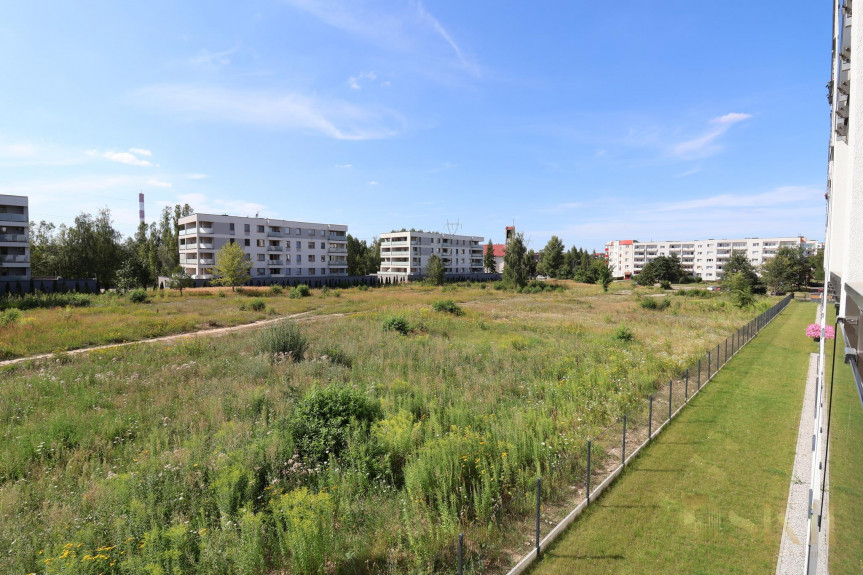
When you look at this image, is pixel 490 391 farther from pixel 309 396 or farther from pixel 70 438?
pixel 70 438

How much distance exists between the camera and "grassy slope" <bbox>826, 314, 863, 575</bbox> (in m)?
3.09

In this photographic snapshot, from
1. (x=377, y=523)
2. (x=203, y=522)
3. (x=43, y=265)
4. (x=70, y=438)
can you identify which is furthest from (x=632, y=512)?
(x=43, y=265)

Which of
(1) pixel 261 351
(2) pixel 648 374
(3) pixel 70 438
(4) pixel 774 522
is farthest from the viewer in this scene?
(1) pixel 261 351

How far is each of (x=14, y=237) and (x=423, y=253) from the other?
78894 millimetres

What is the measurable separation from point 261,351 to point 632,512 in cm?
1843

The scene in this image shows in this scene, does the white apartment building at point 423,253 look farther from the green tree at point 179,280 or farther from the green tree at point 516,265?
the green tree at point 179,280

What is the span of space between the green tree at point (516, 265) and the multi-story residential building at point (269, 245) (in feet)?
129

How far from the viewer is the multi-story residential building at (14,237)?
197ft

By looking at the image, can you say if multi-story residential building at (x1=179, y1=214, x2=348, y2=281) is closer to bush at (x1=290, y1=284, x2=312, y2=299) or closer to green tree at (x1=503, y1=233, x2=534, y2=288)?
bush at (x1=290, y1=284, x2=312, y2=299)

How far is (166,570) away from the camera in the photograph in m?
6.48

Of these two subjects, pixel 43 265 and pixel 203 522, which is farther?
pixel 43 265

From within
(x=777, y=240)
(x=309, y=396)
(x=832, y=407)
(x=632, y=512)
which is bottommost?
(x=632, y=512)

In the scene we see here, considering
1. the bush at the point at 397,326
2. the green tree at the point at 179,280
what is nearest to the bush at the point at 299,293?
the green tree at the point at 179,280

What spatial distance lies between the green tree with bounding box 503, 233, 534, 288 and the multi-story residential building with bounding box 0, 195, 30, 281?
7991 centimetres
